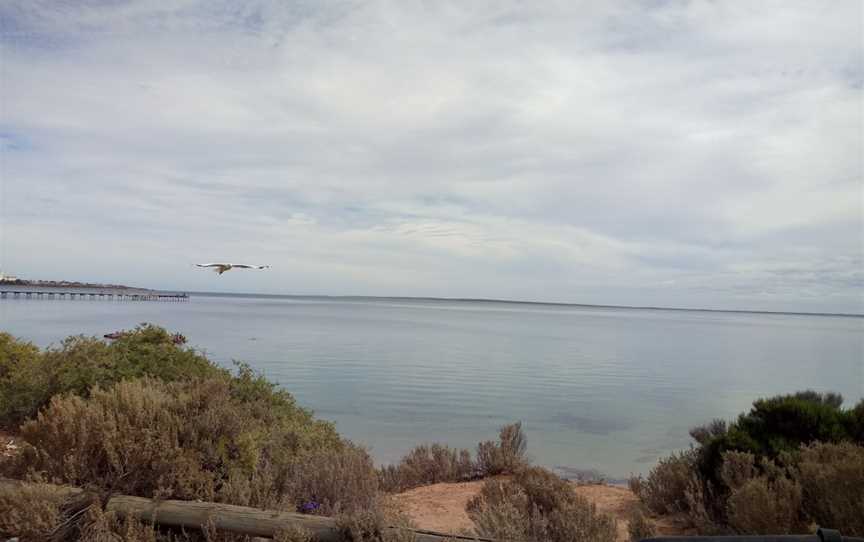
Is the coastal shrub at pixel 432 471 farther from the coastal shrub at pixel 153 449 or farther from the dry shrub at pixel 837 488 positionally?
the dry shrub at pixel 837 488

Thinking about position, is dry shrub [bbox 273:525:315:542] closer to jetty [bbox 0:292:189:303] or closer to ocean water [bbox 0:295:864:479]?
ocean water [bbox 0:295:864:479]

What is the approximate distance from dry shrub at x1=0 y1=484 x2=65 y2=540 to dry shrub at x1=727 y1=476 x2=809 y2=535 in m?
5.82

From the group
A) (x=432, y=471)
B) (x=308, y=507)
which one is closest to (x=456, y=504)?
(x=432, y=471)

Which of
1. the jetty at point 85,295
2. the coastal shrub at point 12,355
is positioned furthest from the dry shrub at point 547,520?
the jetty at point 85,295

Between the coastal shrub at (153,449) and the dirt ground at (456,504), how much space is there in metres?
1.72

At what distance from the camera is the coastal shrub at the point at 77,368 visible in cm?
955

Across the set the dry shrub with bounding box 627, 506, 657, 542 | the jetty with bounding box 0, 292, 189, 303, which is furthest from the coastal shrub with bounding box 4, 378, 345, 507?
the jetty with bounding box 0, 292, 189, 303

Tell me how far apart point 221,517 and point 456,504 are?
3702 mm

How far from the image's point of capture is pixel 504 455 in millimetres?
10086

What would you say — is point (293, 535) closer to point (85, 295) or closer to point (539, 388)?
point (539, 388)

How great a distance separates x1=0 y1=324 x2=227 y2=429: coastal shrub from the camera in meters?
9.55

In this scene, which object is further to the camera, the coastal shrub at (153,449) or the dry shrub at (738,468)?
the dry shrub at (738,468)

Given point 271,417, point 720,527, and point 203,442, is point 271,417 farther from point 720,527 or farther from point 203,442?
point 720,527

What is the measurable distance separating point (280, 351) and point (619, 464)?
Result: 2643 centimetres
